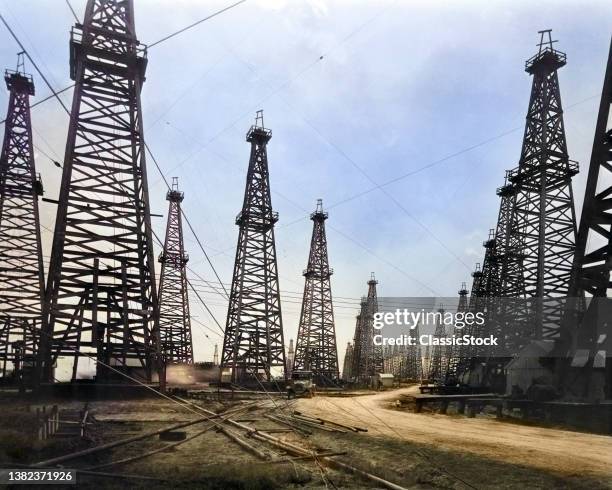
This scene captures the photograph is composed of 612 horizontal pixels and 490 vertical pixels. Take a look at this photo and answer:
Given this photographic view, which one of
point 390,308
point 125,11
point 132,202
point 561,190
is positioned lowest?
point 390,308

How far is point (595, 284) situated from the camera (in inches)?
575

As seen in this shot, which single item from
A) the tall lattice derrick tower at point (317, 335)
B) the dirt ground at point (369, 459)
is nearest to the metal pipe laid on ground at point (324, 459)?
the dirt ground at point (369, 459)

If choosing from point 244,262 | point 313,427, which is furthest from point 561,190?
point 313,427

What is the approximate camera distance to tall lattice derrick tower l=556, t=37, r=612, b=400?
14430mm

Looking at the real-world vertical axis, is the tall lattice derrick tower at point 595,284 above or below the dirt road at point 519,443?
above

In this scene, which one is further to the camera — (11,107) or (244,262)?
(244,262)

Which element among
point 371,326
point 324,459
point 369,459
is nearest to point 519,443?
point 369,459

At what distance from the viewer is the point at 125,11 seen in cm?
2095

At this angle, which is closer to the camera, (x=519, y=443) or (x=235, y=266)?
(x=519, y=443)

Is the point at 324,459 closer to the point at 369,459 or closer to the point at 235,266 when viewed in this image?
the point at 369,459

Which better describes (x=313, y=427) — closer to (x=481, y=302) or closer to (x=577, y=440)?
(x=577, y=440)

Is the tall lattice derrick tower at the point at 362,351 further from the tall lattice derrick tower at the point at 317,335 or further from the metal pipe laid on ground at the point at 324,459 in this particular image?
the metal pipe laid on ground at the point at 324,459

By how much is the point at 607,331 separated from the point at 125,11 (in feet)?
71.8

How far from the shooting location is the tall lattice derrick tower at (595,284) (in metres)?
14.4
